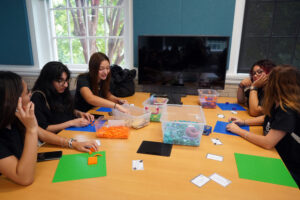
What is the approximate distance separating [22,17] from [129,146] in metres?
3.04

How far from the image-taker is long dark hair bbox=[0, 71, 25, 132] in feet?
3.03

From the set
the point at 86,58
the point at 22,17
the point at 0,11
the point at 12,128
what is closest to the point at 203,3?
the point at 86,58

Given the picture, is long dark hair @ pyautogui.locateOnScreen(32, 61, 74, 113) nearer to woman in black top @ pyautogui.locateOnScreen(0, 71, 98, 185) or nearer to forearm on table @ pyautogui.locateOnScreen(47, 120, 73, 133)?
forearm on table @ pyautogui.locateOnScreen(47, 120, 73, 133)

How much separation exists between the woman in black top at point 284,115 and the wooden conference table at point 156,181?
0.34 feet

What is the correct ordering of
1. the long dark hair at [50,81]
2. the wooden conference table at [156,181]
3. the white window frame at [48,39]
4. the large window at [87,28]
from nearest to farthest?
the wooden conference table at [156,181]
the long dark hair at [50,81]
the white window frame at [48,39]
the large window at [87,28]

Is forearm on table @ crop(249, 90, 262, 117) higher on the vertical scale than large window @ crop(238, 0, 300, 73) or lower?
lower

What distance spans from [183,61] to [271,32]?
4.13 feet

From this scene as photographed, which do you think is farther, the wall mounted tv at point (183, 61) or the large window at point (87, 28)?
the large window at point (87, 28)

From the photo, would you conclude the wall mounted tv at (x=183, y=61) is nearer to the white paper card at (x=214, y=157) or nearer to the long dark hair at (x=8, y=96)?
the white paper card at (x=214, y=157)

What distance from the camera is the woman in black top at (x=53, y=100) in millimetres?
1481

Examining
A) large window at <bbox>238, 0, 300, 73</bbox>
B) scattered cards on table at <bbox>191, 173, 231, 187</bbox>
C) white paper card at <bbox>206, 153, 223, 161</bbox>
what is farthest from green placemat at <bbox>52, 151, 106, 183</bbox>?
large window at <bbox>238, 0, 300, 73</bbox>

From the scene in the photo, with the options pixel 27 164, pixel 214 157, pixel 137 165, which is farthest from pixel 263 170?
pixel 27 164

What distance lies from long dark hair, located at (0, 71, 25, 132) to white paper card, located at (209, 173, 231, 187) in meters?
1.01

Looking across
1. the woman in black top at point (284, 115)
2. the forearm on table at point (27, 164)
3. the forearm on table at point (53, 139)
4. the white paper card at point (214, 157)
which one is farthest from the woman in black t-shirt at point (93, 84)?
the woman in black top at point (284, 115)
